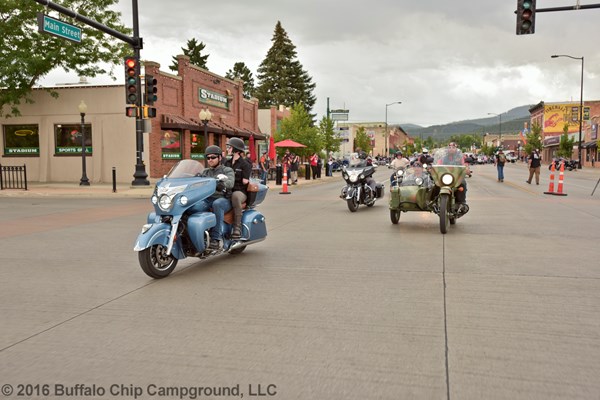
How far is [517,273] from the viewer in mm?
6297

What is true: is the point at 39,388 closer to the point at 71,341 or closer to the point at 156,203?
the point at 71,341

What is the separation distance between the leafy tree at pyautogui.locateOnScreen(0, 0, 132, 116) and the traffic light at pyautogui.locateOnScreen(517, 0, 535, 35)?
19.4 metres

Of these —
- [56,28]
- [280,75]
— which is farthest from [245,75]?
[56,28]

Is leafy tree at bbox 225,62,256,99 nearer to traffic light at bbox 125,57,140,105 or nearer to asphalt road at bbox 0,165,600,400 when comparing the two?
traffic light at bbox 125,57,140,105

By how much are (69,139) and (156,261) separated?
1005 inches

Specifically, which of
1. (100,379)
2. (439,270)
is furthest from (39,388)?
(439,270)

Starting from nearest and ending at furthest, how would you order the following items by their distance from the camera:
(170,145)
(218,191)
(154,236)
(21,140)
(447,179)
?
(154,236) < (218,191) < (447,179) < (21,140) < (170,145)

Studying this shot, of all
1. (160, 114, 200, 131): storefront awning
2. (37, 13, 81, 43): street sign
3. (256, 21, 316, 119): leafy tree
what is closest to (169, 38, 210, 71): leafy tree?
(256, 21, 316, 119): leafy tree

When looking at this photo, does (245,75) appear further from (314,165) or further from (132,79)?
(132,79)

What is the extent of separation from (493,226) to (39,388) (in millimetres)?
9321

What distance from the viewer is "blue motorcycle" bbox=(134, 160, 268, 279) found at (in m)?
6.02

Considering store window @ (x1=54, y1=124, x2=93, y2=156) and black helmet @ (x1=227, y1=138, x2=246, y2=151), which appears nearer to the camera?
black helmet @ (x1=227, y1=138, x2=246, y2=151)

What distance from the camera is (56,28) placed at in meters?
15.4

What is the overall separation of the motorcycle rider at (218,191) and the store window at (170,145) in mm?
23335
